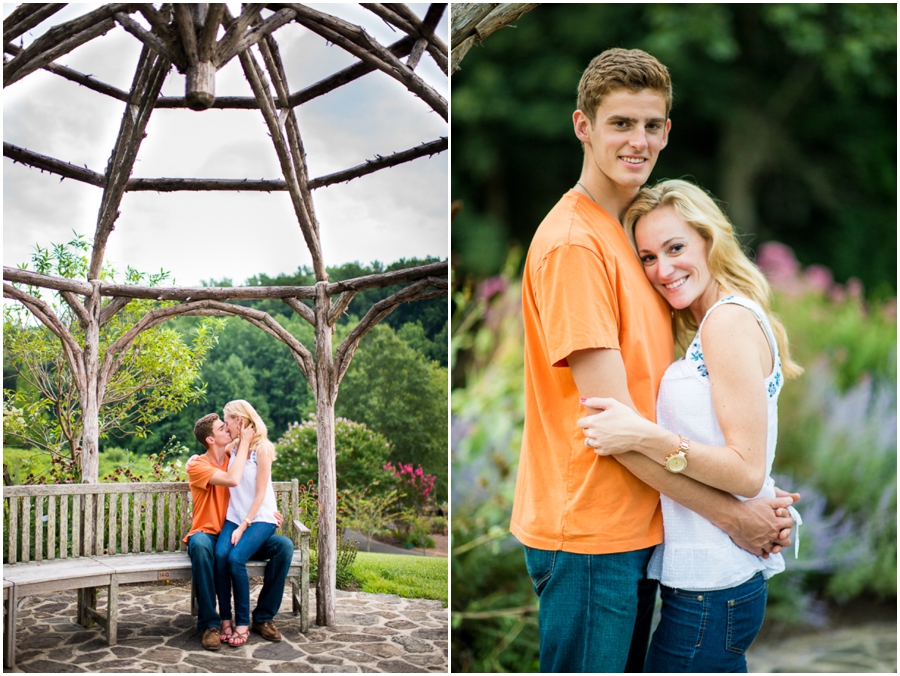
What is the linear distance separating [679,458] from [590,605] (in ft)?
1.33

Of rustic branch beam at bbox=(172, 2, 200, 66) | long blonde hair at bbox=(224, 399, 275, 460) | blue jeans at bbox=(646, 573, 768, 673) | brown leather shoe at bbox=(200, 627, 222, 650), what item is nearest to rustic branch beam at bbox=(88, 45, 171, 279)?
rustic branch beam at bbox=(172, 2, 200, 66)

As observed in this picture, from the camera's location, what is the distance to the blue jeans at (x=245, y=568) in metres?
2.71

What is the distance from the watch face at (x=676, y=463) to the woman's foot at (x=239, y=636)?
1.80 m

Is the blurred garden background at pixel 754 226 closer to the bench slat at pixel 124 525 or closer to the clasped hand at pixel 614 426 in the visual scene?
the clasped hand at pixel 614 426

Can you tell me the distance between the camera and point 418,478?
2838 mm

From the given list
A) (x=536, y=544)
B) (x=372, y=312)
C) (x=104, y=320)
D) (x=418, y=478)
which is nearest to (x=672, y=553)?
(x=536, y=544)

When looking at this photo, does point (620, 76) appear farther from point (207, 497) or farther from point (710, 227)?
point (207, 497)

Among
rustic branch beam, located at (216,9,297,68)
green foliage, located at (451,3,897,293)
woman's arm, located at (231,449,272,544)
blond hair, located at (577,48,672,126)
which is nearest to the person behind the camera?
blond hair, located at (577,48,672,126)

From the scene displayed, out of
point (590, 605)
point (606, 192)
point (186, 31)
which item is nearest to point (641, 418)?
point (590, 605)

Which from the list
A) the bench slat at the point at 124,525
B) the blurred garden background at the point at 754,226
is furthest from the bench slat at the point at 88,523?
the blurred garden background at the point at 754,226

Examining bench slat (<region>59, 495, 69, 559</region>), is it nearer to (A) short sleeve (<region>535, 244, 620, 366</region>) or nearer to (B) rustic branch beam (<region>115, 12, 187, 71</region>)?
(B) rustic branch beam (<region>115, 12, 187, 71</region>)

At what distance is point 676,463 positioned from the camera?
5.46ft

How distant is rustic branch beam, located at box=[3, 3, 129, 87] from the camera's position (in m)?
2.61

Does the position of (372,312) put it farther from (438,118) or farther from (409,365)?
(438,118)
